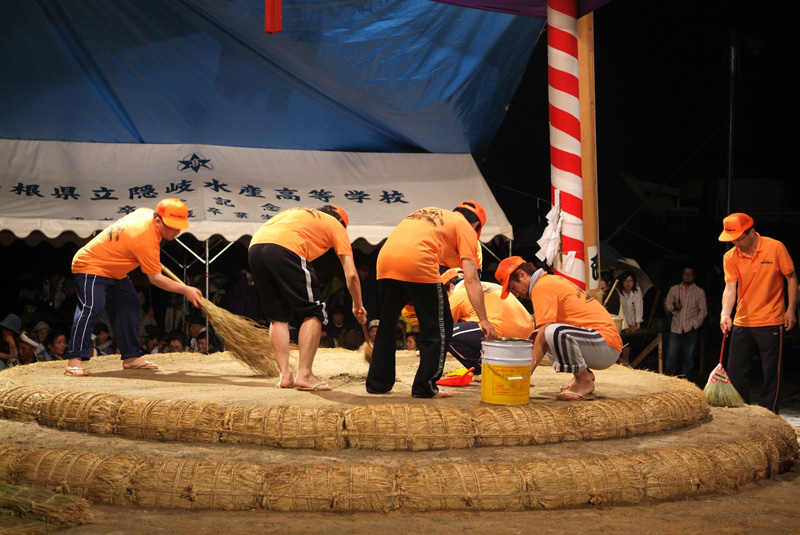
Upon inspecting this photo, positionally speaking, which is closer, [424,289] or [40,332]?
[424,289]

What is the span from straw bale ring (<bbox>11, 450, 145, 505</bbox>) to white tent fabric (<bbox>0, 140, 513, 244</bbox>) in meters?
4.25

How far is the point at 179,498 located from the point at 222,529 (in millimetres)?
385

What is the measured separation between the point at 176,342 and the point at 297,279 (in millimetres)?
3929

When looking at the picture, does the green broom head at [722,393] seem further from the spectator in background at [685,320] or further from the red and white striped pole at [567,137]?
the spectator in background at [685,320]

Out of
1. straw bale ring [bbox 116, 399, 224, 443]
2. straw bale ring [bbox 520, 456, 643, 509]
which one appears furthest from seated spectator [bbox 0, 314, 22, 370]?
straw bale ring [bbox 520, 456, 643, 509]

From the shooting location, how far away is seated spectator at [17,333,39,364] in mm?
8086

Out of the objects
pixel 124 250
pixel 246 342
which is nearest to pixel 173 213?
pixel 124 250

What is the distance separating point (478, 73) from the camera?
994cm

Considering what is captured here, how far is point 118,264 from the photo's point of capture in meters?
6.23

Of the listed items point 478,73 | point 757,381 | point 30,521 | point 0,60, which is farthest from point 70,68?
point 757,381

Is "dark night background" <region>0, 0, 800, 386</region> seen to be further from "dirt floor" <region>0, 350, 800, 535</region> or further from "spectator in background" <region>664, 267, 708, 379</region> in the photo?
"dirt floor" <region>0, 350, 800, 535</region>

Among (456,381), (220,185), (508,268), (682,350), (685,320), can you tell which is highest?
(220,185)

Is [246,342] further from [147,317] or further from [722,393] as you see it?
[147,317]

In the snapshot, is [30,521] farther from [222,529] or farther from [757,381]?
[757,381]
